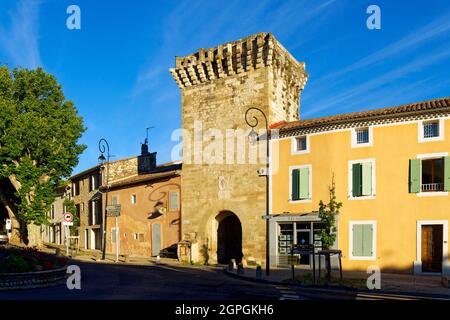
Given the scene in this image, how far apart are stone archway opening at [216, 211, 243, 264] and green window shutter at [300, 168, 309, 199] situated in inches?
259

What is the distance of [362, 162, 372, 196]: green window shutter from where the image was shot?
2205 cm

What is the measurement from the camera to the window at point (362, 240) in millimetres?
21828

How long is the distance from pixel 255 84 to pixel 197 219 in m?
9.40

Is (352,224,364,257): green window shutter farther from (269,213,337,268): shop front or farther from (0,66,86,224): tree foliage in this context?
(0,66,86,224): tree foliage

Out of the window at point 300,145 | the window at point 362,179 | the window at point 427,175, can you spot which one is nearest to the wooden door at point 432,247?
the window at point 427,175

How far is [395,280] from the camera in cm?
1842

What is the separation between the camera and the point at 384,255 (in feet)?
70.3

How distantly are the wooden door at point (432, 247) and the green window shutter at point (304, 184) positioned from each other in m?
6.05

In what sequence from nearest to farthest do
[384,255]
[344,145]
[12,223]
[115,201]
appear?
[384,255] < [344,145] < [115,201] < [12,223]

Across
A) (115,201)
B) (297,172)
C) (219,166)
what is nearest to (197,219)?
(219,166)

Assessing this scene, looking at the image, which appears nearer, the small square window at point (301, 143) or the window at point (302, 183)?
the window at point (302, 183)

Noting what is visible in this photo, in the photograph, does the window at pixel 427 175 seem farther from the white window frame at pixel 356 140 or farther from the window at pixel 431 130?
the white window frame at pixel 356 140

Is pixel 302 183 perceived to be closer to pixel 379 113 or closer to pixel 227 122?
pixel 379 113
